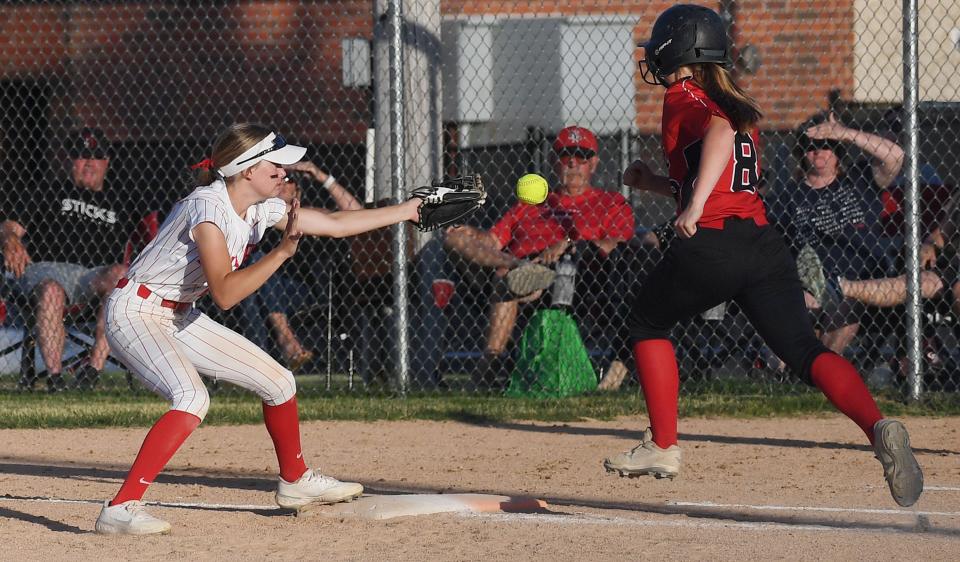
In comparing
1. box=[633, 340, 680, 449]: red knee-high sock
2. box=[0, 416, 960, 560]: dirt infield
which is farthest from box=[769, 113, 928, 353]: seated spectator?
box=[633, 340, 680, 449]: red knee-high sock

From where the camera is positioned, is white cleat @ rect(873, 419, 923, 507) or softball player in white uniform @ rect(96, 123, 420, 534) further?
softball player in white uniform @ rect(96, 123, 420, 534)

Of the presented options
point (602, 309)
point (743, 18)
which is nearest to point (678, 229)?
point (602, 309)

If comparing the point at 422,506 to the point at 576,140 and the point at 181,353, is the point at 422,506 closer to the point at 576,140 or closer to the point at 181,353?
the point at 181,353

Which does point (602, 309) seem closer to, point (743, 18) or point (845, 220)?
point (845, 220)

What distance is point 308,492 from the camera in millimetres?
4574

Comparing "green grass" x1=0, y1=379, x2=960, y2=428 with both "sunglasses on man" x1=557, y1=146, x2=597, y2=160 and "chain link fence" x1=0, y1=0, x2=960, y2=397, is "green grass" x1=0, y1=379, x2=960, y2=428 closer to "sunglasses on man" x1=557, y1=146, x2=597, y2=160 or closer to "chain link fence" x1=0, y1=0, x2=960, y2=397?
"chain link fence" x1=0, y1=0, x2=960, y2=397

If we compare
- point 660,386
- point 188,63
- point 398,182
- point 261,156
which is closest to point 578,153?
point 398,182

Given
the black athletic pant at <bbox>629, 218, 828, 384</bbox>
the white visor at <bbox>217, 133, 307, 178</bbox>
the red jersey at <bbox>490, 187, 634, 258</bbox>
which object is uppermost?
the white visor at <bbox>217, 133, 307, 178</bbox>

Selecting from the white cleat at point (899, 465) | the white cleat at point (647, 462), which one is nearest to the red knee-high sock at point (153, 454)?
the white cleat at point (647, 462)

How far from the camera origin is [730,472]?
547cm

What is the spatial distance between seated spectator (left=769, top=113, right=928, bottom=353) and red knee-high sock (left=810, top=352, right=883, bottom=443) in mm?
3413

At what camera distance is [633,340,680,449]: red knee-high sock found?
4609 mm

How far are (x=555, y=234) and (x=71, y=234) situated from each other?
10.6ft

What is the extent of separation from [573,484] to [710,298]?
115 cm
